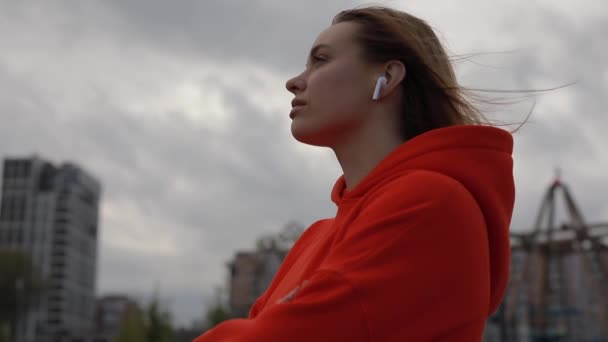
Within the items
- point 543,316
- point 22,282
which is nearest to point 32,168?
point 22,282

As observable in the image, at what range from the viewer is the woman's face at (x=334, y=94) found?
6.02 feet

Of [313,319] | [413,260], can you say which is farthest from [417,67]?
[313,319]

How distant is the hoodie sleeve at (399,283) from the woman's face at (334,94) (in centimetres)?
32

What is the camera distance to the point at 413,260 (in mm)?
1461

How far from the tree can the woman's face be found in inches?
3047

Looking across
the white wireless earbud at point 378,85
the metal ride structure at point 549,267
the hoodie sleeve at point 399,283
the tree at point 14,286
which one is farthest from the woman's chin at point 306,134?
the tree at point 14,286

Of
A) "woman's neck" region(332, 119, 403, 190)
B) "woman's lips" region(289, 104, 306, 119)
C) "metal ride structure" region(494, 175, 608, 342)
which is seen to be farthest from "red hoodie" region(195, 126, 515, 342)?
"metal ride structure" region(494, 175, 608, 342)

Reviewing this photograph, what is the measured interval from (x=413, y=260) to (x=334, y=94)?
19.7 inches

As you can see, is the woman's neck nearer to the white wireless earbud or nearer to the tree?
the white wireless earbud

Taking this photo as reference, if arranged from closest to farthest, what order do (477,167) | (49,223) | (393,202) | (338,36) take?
(393,202)
(477,167)
(338,36)
(49,223)

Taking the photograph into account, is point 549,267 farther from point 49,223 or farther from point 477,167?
point 49,223

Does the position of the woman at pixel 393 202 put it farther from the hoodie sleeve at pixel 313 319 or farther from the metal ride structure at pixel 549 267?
the metal ride structure at pixel 549 267

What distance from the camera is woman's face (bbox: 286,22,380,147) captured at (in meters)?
1.83

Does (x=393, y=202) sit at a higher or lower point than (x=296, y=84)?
lower
